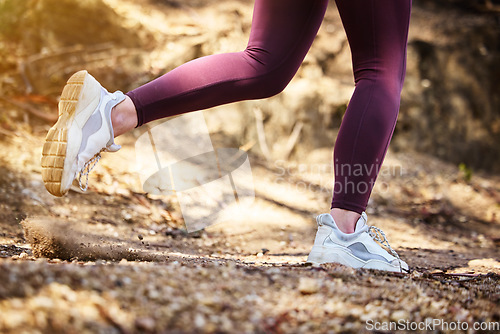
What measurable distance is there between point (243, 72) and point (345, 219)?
1.70ft

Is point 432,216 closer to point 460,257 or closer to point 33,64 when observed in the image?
point 460,257

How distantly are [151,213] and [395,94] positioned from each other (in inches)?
55.5

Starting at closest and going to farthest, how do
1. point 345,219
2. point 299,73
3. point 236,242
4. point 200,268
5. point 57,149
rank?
point 200,268, point 57,149, point 345,219, point 236,242, point 299,73

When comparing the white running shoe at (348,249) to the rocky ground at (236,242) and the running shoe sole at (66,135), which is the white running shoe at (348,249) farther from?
the running shoe sole at (66,135)

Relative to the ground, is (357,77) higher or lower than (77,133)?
higher

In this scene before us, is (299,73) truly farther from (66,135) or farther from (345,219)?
(66,135)

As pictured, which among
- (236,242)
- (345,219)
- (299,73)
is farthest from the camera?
(299,73)

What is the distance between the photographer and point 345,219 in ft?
4.15

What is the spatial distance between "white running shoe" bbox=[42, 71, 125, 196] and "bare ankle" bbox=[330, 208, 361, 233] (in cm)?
69

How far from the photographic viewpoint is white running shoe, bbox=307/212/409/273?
1.23 metres

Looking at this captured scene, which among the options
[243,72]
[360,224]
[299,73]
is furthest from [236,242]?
[299,73]

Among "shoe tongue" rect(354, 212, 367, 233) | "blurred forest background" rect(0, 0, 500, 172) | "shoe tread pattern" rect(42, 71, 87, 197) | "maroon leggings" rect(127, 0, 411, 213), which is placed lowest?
"shoe tongue" rect(354, 212, 367, 233)

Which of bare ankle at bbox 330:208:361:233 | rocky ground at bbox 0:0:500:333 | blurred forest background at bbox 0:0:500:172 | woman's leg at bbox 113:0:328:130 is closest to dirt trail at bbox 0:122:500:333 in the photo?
rocky ground at bbox 0:0:500:333

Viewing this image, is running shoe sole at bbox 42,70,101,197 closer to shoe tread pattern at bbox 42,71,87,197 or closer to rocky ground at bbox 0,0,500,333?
shoe tread pattern at bbox 42,71,87,197
